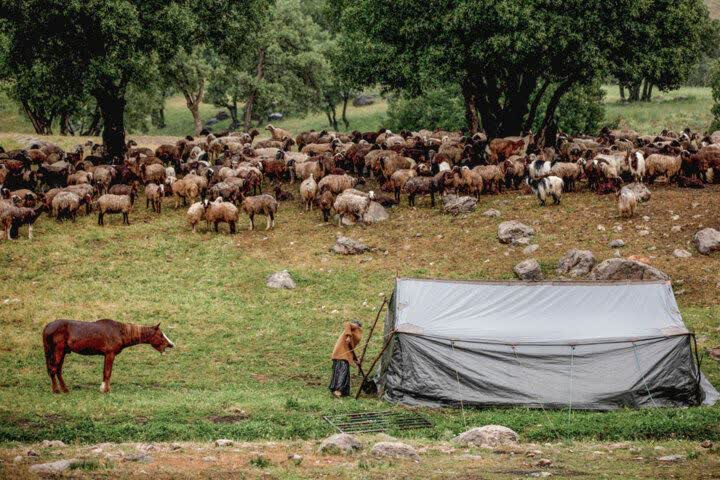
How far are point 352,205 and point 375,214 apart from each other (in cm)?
104

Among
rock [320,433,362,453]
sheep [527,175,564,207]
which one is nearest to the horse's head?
rock [320,433,362,453]

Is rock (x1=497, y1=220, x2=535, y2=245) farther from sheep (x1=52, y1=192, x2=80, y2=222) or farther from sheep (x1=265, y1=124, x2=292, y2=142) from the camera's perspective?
sheep (x1=265, y1=124, x2=292, y2=142)

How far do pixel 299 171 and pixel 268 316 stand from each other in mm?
→ 12650

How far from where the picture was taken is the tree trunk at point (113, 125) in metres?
39.7

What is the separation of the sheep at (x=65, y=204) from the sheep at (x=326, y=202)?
366 inches

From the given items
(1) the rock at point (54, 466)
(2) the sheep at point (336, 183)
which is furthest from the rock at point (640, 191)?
(1) the rock at point (54, 466)

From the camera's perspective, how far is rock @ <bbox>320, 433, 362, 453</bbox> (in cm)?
1363

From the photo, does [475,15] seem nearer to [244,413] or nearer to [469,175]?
[469,175]

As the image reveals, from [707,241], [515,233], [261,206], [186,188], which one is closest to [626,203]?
[707,241]

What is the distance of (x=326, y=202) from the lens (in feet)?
110

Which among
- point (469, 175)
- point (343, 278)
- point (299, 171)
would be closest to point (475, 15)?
point (469, 175)

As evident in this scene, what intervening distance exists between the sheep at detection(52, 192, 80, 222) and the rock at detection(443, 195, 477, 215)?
14.1m

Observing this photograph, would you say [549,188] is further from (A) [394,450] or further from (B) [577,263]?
(A) [394,450]

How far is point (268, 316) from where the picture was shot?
2570cm
